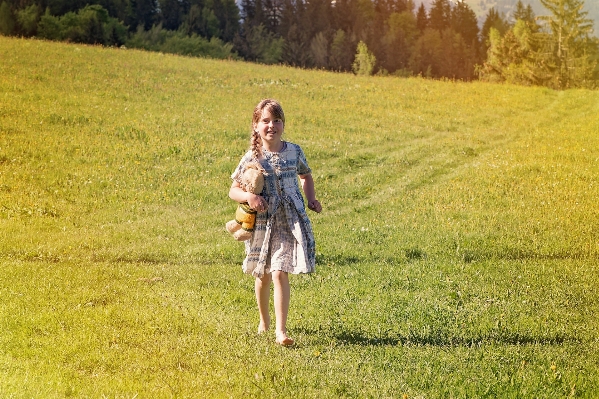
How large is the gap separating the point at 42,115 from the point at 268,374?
12072mm

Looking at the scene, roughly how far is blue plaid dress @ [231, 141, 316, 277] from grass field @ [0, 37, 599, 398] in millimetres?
730

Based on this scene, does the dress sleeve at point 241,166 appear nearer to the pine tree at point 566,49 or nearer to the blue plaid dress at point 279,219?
the blue plaid dress at point 279,219

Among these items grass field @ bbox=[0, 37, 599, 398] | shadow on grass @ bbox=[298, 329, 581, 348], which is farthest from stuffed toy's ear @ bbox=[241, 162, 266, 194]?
shadow on grass @ bbox=[298, 329, 581, 348]

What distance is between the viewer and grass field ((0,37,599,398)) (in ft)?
20.0

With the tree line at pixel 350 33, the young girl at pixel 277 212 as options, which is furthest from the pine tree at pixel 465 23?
the young girl at pixel 277 212

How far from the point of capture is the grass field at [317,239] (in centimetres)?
608

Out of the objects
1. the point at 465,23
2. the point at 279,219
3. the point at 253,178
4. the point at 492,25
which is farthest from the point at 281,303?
the point at 465,23

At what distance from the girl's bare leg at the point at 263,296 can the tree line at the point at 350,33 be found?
16.8m

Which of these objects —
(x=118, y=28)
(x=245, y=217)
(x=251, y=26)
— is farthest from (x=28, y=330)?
(x=251, y=26)

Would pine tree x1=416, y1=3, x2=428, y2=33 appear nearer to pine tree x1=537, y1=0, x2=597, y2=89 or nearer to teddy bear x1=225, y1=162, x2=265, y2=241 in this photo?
pine tree x1=537, y1=0, x2=597, y2=89

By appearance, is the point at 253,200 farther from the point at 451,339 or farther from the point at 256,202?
the point at 451,339

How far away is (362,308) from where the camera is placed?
791 centimetres

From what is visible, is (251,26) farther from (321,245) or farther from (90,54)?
(321,245)

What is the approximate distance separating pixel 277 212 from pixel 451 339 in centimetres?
191
